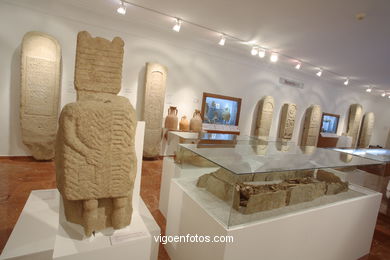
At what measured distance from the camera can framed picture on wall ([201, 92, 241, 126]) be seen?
5.65 meters

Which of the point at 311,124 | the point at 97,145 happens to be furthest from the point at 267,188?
the point at 311,124

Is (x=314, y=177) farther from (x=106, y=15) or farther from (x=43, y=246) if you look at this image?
(x=106, y=15)

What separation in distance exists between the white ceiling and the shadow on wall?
1404 millimetres

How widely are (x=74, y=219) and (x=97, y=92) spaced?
35.2 inches

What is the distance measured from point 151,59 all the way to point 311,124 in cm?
608

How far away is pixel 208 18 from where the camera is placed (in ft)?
12.1

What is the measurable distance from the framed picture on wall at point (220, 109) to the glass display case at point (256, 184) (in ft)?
12.2

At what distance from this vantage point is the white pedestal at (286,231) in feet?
4.52

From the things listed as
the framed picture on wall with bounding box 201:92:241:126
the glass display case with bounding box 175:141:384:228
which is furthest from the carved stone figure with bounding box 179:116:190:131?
the glass display case with bounding box 175:141:384:228

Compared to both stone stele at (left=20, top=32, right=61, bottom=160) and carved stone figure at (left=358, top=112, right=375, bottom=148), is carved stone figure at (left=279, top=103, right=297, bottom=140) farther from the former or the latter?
stone stele at (left=20, top=32, right=61, bottom=160)

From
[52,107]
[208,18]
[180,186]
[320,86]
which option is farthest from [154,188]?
[320,86]

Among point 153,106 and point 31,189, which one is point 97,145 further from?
point 153,106

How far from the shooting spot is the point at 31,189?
2828 mm

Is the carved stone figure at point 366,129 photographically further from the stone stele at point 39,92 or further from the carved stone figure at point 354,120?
the stone stele at point 39,92
